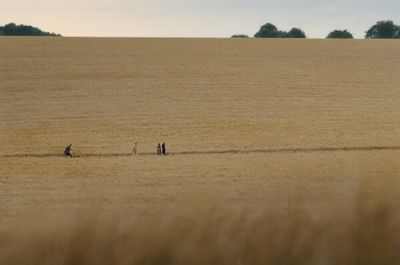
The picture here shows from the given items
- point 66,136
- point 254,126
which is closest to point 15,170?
point 66,136

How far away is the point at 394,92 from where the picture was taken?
1452 inches

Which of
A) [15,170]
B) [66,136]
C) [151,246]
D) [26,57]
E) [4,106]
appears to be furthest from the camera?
[26,57]

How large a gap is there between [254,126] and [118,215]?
27258 millimetres

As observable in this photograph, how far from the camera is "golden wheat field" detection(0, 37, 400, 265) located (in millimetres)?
1547

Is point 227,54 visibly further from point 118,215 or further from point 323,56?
point 118,215

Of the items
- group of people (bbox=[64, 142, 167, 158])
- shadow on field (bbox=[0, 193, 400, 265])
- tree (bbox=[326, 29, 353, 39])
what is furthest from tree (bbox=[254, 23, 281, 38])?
shadow on field (bbox=[0, 193, 400, 265])

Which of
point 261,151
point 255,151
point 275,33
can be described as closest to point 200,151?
point 255,151

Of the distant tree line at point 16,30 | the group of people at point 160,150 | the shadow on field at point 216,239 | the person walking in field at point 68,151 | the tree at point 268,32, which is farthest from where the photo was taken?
the tree at point 268,32

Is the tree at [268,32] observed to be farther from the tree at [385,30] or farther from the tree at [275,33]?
the tree at [385,30]

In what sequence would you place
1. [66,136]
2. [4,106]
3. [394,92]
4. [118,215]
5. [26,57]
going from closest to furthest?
1. [118,215]
2. [66,136]
3. [4,106]
4. [394,92]
5. [26,57]

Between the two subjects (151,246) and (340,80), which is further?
(340,80)

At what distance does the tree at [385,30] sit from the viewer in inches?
4107

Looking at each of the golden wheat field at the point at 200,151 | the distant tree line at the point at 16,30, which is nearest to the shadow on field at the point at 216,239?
the golden wheat field at the point at 200,151

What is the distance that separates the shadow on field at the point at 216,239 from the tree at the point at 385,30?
108m
